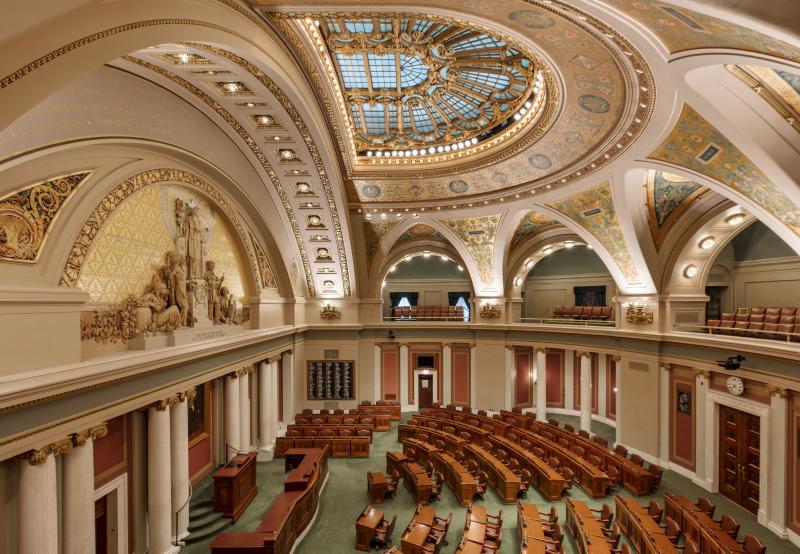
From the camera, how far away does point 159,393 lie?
7582mm

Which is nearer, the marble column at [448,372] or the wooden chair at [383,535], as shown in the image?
the wooden chair at [383,535]

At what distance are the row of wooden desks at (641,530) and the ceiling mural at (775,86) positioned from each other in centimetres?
708

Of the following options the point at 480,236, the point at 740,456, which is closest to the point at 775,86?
the point at 740,456

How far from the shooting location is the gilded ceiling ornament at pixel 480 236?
1571cm

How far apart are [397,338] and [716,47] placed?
15.7 m

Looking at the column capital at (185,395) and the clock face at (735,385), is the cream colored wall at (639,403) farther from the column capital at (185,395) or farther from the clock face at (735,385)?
the column capital at (185,395)

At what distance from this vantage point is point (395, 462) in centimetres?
1180

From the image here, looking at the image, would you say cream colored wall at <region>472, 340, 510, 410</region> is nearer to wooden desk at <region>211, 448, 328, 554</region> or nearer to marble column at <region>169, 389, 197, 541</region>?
wooden desk at <region>211, 448, 328, 554</region>

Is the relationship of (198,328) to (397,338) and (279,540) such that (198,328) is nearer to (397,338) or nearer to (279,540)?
(279,540)

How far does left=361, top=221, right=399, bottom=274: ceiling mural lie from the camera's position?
16.5 m

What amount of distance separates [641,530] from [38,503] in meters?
9.53

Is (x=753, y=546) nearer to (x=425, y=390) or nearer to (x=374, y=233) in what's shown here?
(x=374, y=233)

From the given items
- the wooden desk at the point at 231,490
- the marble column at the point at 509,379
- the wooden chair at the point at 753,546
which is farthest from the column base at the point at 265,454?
the wooden chair at the point at 753,546

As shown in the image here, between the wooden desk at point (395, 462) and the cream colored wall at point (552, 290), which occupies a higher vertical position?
the cream colored wall at point (552, 290)
